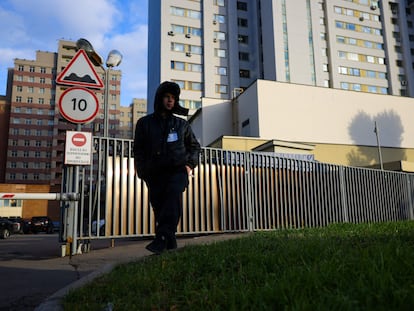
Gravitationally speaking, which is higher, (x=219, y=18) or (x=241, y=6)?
(x=241, y=6)

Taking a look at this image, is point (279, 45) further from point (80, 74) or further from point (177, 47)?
point (80, 74)

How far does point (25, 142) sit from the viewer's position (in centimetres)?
8712

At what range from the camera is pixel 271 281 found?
2256 mm

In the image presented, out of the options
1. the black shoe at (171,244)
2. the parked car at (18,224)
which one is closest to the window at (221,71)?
the parked car at (18,224)

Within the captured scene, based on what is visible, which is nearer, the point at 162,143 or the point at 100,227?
the point at 162,143

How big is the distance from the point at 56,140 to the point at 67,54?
20934 mm

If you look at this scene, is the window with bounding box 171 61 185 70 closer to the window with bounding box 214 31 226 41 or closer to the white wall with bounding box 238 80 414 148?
the window with bounding box 214 31 226 41

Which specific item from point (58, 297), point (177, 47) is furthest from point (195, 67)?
point (58, 297)

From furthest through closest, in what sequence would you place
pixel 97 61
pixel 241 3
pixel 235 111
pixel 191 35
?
pixel 241 3 < pixel 191 35 < pixel 235 111 < pixel 97 61

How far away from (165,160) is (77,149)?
2.70 meters

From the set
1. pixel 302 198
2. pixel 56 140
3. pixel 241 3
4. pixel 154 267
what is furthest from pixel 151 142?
pixel 56 140

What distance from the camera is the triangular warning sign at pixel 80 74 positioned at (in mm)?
6355

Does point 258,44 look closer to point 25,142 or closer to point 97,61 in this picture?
point 97,61

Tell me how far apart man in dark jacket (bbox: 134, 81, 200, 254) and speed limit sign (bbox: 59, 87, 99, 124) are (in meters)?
2.32
